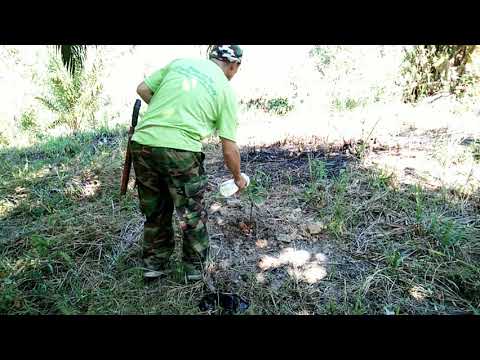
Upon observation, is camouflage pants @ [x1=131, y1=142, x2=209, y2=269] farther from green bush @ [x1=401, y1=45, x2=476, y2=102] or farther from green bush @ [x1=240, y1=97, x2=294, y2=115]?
green bush @ [x1=401, y1=45, x2=476, y2=102]

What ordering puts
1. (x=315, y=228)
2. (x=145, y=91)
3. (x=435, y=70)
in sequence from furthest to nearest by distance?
(x=435, y=70), (x=315, y=228), (x=145, y=91)

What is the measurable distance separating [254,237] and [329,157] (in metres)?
1.59

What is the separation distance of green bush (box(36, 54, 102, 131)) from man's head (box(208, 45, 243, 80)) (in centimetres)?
475

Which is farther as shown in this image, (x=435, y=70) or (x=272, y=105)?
(x=272, y=105)

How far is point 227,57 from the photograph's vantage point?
238 centimetres

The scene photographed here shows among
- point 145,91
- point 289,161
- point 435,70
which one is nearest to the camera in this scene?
point 145,91

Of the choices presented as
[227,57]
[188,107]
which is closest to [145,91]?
[188,107]

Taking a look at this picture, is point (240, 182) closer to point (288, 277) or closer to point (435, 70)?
point (288, 277)

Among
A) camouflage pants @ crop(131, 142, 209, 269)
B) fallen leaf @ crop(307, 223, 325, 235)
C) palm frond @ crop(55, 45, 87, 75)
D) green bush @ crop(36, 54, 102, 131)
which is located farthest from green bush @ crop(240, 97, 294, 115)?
camouflage pants @ crop(131, 142, 209, 269)

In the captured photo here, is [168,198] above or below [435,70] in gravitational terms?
below

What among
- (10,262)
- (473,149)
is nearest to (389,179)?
(473,149)

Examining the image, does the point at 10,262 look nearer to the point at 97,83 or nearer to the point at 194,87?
the point at 194,87

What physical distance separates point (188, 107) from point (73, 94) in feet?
16.2

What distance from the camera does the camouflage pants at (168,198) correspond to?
7.58 feet
